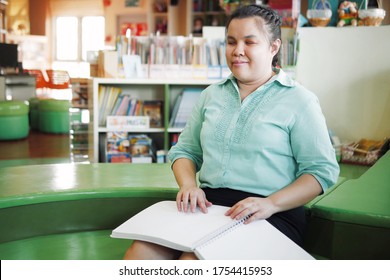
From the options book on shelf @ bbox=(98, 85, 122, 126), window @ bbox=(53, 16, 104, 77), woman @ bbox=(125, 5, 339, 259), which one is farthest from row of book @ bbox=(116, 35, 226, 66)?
window @ bbox=(53, 16, 104, 77)

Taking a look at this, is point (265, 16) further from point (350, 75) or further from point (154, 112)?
point (154, 112)

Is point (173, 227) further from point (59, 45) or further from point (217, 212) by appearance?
point (59, 45)

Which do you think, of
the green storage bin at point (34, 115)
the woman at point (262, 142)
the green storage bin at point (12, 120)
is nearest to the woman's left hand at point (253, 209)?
the woman at point (262, 142)

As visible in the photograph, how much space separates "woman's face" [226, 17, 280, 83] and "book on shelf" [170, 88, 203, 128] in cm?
264

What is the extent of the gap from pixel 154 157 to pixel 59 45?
36.6ft

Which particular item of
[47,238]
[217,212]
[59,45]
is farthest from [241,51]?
[59,45]

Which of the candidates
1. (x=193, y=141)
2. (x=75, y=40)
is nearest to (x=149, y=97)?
(x=193, y=141)

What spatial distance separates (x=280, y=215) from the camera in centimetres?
161

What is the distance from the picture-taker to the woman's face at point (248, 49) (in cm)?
162

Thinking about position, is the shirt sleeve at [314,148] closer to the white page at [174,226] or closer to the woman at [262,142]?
the woman at [262,142]

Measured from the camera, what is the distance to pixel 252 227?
146 cm

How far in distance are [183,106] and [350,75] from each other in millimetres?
1407
